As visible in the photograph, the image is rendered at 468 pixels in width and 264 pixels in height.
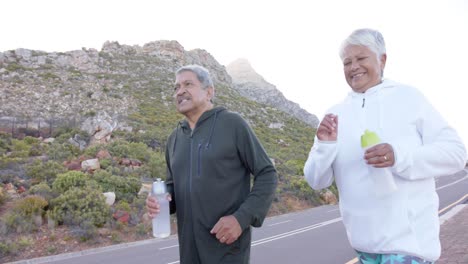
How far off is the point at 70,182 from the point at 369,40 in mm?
15359

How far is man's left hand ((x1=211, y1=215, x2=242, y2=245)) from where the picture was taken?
8.48 feet

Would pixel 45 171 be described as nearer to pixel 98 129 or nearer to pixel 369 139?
pixel 98 129

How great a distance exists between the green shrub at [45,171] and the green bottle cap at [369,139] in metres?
17.0

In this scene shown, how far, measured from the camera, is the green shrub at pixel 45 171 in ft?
57.0

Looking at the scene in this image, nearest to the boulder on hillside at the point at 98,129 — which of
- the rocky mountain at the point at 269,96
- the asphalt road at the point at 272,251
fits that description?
the asphalt road at the point at 272,251

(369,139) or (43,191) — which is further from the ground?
(369,139)

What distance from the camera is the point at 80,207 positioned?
47.6 feet

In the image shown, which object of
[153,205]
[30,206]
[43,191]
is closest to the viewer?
[153,205]

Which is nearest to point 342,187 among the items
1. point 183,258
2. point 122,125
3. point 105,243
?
point 183,258

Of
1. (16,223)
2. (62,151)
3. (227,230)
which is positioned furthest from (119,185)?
(227,230)

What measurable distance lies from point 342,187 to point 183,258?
3.78ft

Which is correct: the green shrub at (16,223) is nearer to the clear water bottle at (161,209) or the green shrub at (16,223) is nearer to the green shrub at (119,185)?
the green shrub at (119,185)

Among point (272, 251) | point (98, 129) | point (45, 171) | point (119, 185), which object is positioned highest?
point (98, 129)

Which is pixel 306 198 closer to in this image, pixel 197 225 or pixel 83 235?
pixel 83 235
